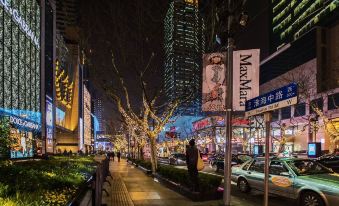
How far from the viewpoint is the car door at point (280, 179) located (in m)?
11.9

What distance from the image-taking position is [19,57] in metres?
49.9

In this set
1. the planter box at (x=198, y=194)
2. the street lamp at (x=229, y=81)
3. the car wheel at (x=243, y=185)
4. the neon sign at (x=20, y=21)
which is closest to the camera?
the street lamp at (x=229, y=81)

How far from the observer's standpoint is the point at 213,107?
1066 cm

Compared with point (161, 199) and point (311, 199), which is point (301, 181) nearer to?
point (311, 199)

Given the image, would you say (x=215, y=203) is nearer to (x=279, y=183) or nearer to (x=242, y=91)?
(x=279, y=183)

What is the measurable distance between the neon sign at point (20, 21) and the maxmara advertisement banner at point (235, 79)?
3746cm

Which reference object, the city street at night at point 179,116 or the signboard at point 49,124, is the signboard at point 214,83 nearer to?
the city street at night at point 179,116

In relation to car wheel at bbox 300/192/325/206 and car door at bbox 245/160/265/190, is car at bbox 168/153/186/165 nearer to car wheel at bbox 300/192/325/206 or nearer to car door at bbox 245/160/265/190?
car door at bbox 245/160/265/190

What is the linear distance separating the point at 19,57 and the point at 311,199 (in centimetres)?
4590

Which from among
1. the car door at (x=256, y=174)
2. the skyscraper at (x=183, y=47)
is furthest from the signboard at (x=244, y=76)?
the skyscraper at (x=183, y=47)

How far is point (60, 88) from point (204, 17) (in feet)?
260

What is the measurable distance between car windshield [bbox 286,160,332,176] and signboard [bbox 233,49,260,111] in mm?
3522

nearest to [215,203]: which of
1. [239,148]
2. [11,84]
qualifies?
[11,84]

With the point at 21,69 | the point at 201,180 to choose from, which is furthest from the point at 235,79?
the point at 21,69
